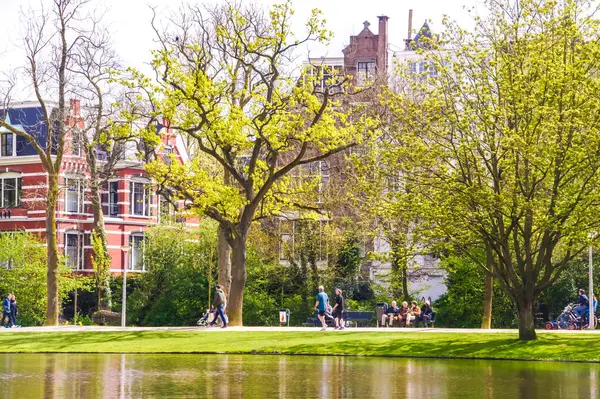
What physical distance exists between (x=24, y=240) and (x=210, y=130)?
84.8 ft

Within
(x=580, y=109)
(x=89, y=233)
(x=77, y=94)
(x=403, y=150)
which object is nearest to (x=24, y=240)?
(x=89, y=233)

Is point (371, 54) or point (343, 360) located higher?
point (371, 54)

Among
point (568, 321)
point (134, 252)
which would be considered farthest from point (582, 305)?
point (134, 252)

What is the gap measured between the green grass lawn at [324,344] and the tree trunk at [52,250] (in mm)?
6053

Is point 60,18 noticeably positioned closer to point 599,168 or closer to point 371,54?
point 599,168

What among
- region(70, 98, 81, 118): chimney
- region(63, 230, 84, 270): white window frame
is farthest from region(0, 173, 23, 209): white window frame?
region(70, 98, 81, 118): chimney

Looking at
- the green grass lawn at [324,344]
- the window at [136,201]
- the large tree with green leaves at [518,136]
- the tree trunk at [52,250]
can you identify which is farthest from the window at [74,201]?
the large tree with green leaves at [518,136]

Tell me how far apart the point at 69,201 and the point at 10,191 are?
3888mm

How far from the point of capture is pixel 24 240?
2442 inches

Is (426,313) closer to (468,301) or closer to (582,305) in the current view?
(582,305)

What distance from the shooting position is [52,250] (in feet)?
151

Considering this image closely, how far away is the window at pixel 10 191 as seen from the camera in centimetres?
6975

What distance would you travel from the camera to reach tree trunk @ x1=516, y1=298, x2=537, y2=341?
34.0 meters

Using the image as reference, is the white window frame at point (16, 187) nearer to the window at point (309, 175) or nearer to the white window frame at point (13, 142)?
the white window frame at point (13, 142)
